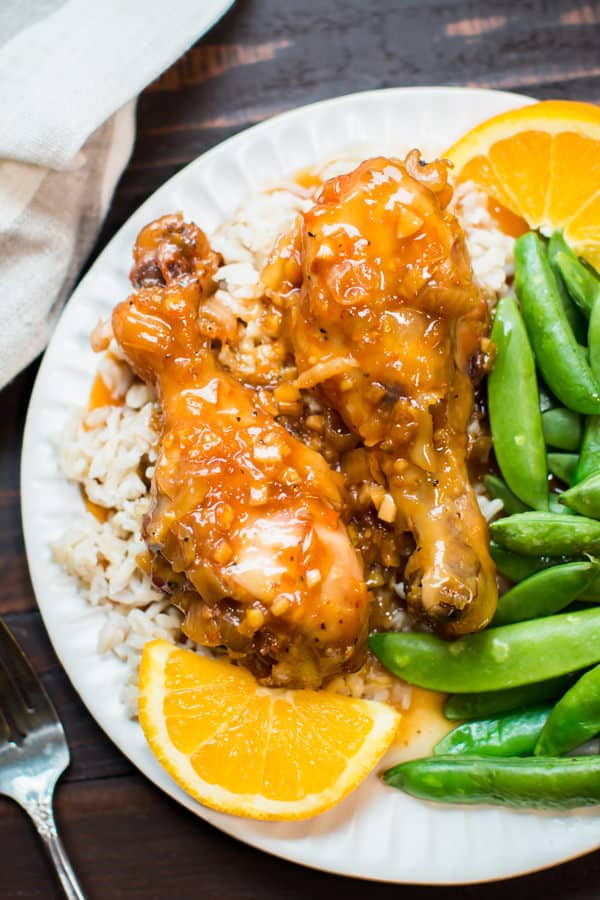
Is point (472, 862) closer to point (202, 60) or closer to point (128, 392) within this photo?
point (128, 392)

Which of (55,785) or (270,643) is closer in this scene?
(270,643)

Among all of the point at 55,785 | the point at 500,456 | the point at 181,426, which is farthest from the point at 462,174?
the point at 55,785

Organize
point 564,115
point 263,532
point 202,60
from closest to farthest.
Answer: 1. point 263,532
2. point 564,115
3. point 202,60

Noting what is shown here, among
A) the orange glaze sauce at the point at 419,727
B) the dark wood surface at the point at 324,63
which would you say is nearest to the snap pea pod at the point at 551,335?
the dark wood surface at the point at 324,63

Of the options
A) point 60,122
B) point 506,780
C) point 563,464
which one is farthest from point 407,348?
point 60,122

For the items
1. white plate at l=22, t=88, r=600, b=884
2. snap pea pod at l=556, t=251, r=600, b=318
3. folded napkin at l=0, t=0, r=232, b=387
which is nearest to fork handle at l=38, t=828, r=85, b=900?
white plate at l=22, t=88, r=600, b=884

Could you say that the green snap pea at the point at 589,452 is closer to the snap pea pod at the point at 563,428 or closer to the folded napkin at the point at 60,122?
the snap pea pod at the point at 563,428

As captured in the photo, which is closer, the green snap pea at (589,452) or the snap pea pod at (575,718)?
the snap pea pod at (575,718)
